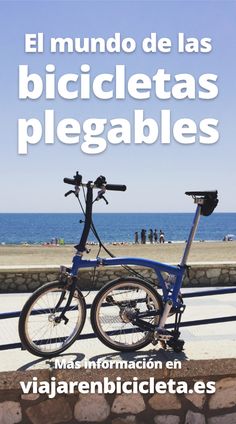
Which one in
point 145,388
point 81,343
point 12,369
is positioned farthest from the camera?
point 81,343

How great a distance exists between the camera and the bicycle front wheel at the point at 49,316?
4.13 m

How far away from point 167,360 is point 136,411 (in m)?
0.46

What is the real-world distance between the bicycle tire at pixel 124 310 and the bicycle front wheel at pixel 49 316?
0.55ft

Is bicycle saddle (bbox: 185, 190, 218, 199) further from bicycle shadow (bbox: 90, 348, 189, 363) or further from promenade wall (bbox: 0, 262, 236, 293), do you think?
promenade wall (bbox: 0, 262, 236, 293)

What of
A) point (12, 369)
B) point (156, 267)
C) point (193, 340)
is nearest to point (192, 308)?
point (193, 340)

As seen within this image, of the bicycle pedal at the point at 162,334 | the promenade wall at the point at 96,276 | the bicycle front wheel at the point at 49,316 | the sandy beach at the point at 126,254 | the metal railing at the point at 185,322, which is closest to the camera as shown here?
the bicycle front wheel at the point at 49,316

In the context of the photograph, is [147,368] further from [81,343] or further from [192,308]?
[192,308]

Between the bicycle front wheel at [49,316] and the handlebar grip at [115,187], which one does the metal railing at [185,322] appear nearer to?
the bicycle front wheel at [49,316]

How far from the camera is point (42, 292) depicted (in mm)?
4137

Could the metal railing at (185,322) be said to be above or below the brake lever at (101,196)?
below

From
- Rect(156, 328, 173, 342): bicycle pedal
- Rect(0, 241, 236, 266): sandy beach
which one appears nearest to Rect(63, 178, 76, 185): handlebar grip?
Rect(156, 328, 173, 342): bicycle pedal

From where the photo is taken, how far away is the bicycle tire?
4.31 metres

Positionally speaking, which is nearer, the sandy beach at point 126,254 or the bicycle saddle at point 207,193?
the bicycle saddle at point 207,193

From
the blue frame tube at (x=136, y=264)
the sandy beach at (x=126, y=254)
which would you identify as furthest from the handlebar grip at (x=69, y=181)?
the sandy beach at (x=126, y=254)
